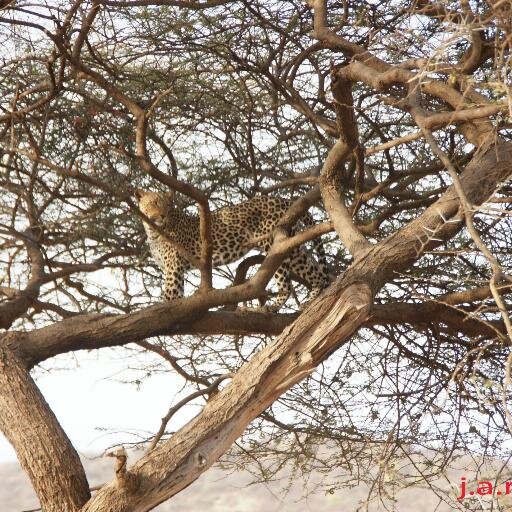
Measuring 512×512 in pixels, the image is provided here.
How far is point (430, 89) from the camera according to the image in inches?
197

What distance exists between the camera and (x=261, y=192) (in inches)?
270

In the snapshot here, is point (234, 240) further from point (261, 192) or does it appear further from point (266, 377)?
point (266, 377)

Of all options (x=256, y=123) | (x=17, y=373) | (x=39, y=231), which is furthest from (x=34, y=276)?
(x=256, y=123)

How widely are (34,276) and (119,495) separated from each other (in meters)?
2.05

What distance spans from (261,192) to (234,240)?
20.9 inches

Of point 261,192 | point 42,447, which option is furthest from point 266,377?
point 261,192

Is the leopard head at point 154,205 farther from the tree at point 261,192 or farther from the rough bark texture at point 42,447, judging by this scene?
the rough bark texture at point 42,447

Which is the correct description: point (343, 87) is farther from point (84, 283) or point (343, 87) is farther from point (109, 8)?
point (84, 283)

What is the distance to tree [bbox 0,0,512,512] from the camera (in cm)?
413

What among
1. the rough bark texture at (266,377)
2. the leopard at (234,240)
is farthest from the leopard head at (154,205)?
the rough bark texture at (266,377)

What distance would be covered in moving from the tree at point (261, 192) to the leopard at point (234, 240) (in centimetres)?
17

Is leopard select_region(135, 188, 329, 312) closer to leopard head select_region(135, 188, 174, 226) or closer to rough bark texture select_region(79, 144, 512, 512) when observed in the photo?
leopard head select_region(135, 188, 174, 226)

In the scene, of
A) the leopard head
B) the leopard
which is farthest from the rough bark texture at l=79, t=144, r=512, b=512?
the leopard head

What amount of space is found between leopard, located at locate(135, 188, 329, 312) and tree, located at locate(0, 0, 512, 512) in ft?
0.56
